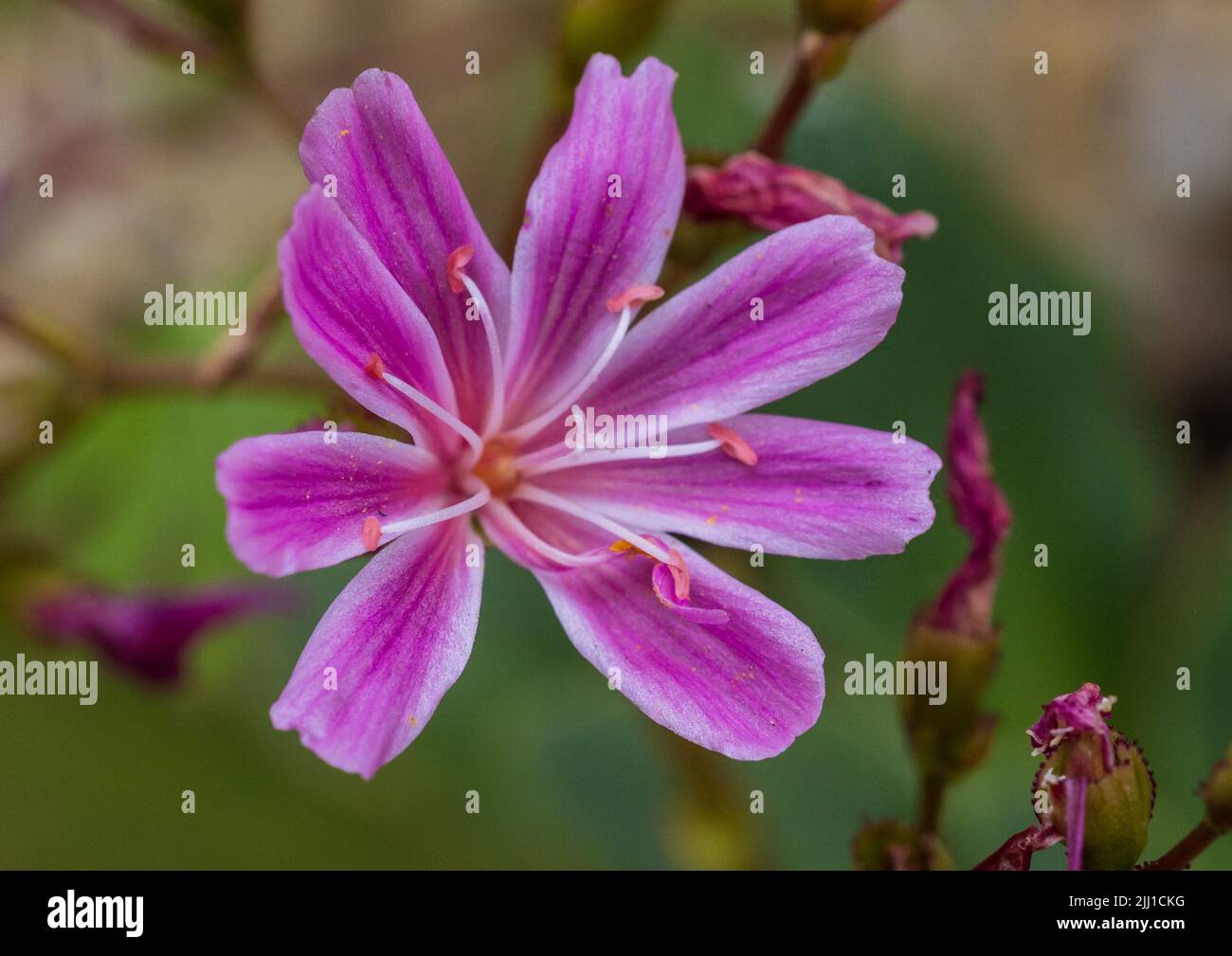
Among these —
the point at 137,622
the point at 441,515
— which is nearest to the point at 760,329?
the point at 441,515

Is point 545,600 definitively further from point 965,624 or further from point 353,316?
point 353,316

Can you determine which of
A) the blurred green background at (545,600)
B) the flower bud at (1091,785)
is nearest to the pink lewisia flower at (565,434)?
the flower bud at (1091,785)

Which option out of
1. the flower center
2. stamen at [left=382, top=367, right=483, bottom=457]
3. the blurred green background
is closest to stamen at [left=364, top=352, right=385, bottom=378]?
stamen at [left=382, top=367, right=483, bottom=457]

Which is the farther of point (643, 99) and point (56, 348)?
point (56, 348)

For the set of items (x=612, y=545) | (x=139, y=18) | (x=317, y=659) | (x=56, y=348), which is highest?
(x=139, y=18)

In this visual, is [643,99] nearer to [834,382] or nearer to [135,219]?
[834,382]
